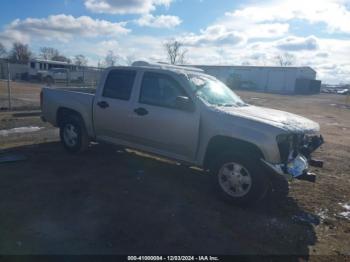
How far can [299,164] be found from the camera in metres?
4.94

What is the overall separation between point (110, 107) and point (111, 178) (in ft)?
4.49

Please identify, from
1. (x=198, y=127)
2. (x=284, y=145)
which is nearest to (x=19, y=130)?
(x=198, y=127)

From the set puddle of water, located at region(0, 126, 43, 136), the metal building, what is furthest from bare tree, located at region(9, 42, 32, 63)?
puddle of water, located at region(0, 126, 43, 136)

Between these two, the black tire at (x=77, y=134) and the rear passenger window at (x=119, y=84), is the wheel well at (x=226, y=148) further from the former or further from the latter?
the black tire at (x=77, y=134)

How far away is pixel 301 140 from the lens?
16.5 ft

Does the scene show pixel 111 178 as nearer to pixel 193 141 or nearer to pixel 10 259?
→ pixel 193 141

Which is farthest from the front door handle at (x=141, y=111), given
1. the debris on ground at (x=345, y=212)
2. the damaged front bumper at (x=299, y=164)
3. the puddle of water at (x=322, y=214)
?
the debris on ground at (x=345, y=212)

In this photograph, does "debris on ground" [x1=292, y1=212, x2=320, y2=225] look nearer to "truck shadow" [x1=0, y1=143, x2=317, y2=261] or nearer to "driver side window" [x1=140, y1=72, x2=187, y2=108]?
"truck shadow" [x1=0, y1=143, x2=317, y2=261]

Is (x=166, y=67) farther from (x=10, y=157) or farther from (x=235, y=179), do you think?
(x=10, y=157)

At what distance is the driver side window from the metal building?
5326cm

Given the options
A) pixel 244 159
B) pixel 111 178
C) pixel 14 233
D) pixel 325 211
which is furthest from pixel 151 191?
pixel 325 211

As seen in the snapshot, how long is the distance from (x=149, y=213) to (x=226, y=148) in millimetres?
1509

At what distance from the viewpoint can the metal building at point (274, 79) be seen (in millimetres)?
58062

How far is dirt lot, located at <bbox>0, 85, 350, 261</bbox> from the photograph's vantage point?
3881 mm
